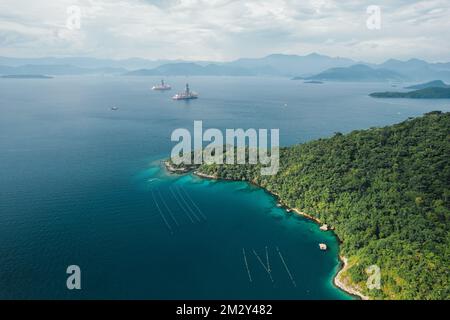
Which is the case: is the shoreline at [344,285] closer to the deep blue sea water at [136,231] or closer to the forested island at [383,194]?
the forested island at [383,194]

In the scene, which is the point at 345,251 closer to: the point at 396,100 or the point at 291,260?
the point at 291,260

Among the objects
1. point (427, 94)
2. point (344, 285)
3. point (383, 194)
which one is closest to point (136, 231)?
point (344, 285)

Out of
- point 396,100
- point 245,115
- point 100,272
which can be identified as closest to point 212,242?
point 100,272

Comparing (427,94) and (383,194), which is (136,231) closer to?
(383,194)

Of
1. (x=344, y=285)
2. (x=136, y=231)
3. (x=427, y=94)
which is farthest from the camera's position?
(x=427, y=94)

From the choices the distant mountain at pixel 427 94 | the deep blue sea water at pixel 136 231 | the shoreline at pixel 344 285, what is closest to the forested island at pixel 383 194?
the shoreline at pixel 344 285

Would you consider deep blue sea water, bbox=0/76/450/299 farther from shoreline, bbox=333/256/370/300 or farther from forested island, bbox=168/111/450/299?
forested island, bbox=168/111/450/299

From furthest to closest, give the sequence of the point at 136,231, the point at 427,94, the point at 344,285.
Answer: the point at 427,94 → the point at 136,231 → the point at 344,285

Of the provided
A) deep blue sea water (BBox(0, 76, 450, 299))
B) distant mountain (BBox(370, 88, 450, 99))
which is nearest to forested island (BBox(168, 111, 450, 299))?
deep blue sea water (BBox(0, 76, 450, 299))
